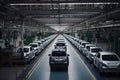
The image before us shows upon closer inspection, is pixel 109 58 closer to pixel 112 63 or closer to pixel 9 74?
pixel 112 63

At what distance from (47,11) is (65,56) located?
26.2ft

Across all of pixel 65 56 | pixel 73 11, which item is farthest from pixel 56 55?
pixel 73 11

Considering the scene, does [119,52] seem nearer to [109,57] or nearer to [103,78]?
[109,57]

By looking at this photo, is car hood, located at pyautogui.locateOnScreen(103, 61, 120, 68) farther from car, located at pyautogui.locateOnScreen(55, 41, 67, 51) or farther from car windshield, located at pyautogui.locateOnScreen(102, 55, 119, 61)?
car, located at pyautogui.locateOnScreen(55, 41, 67, 51)

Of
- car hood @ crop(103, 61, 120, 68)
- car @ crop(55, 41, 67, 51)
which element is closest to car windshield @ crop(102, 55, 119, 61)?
car hood @ crop(103, 61, 120, 68)

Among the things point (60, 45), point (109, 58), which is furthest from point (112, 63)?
point (60, 45)

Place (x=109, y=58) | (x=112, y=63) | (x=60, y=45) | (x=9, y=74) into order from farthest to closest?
1. (x=60, y=45)
2. (x=109, y=58)
3. (x=9, y=74)
4. (x=112, y=63)

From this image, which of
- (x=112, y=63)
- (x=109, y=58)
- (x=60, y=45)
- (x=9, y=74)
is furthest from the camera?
(x=60, y=45)

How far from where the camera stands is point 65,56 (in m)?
18.3

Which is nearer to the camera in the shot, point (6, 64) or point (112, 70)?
point (112, 70)

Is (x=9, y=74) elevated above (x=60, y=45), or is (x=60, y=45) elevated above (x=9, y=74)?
(x=60, y=45)

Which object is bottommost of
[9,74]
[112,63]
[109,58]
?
[9,74]

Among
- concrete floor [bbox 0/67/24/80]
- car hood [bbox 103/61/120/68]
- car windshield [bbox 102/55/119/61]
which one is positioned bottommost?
concrete floor [bbox 0/67/24/80]

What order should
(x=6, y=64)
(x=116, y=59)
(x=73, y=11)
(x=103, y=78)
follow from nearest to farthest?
(x=103, y=78) < (x=116, y=59) < (x=6, y=64) < (x=73, y=11)
